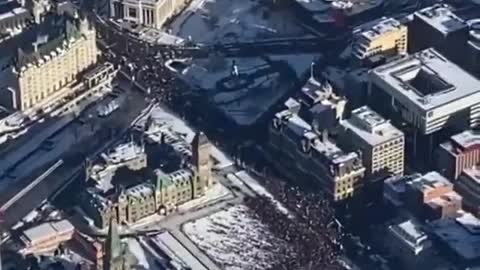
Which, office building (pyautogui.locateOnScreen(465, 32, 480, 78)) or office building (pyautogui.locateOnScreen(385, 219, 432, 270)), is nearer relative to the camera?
office building (pyautogui.locateOnScreen(385, 219, 432, 270))

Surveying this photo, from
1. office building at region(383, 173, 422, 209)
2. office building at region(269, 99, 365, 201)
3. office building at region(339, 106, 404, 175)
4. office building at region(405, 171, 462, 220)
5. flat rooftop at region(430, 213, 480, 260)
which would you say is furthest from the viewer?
office building at region(339, 106, 404, 175)

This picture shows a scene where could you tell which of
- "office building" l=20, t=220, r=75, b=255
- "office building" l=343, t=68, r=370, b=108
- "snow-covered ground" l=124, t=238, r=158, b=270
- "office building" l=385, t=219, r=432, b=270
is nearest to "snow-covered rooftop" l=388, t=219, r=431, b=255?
"office building" l=385, t=219, r=432, b=270

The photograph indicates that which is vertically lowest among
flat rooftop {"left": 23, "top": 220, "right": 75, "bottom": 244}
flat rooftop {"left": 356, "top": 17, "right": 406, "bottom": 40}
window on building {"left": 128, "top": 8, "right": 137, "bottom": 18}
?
flat rooftop {"left": 23, "top": 220, "right": 75, "bottom": 244}

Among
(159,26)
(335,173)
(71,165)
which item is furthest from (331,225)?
(159,26)

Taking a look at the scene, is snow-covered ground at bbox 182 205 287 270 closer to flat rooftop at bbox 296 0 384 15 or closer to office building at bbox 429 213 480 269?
office building at bbox 429 213 480 269

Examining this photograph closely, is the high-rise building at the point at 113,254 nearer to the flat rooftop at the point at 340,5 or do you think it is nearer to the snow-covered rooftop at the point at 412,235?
the snow-covered rooftop at the point at 412,235

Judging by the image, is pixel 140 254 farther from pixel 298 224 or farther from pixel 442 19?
pixel 442 19

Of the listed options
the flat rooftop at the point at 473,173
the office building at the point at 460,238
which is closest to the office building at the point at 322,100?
the flat rooftop at the point at 473,173
